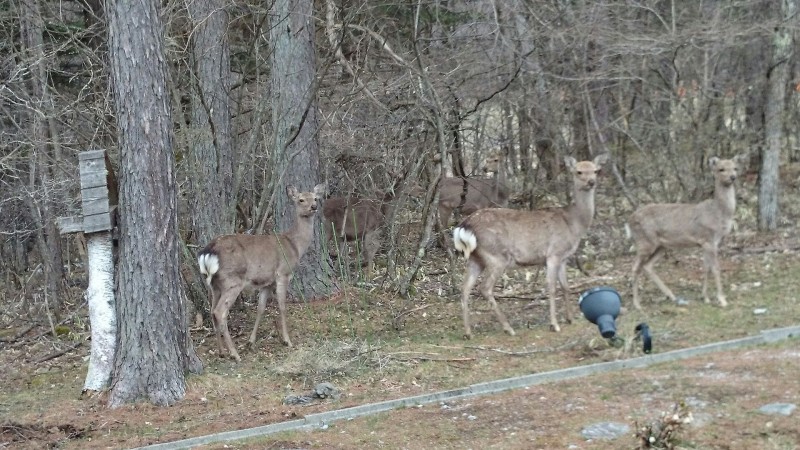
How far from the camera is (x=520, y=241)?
10.1 metres

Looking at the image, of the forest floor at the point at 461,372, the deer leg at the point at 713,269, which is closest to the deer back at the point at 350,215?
the forest floor at the point at 461,372

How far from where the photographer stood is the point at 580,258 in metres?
12.7

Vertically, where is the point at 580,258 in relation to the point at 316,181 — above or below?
below

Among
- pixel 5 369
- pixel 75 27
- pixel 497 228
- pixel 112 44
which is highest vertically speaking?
pixel 75 27

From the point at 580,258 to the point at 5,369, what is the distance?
23.5 ft

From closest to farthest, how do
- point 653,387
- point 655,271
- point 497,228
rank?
point 653,387 → point 497,228 → point 655,271

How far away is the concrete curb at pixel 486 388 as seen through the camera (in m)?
6.93

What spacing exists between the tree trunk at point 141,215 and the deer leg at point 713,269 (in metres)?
5.60

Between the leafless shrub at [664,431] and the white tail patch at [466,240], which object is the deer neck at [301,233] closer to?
the white tail patch at [466,240]

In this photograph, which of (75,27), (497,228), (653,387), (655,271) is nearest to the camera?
(653,387)

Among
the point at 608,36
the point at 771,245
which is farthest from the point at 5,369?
the point at 771,245

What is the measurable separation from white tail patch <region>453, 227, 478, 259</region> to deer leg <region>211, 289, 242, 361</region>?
92.8 inches

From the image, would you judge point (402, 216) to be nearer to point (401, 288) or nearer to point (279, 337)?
point (401, 288)

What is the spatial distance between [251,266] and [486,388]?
3.39m
